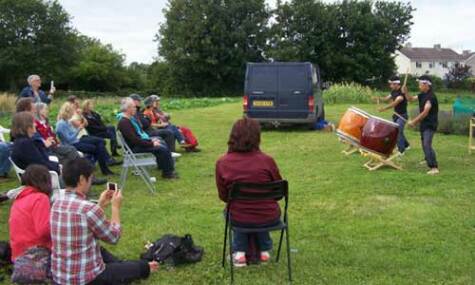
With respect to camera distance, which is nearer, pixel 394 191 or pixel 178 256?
pixel 178 256

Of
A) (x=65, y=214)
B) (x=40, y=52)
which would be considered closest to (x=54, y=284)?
(x=65, y=214)

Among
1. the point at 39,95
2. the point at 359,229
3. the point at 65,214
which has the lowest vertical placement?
the point at 359,229

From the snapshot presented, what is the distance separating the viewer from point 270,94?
15.5 m

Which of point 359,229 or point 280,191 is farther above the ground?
point 280,191

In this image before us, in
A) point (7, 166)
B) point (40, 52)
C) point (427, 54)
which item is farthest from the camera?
point (427, 54)

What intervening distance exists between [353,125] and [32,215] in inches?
272

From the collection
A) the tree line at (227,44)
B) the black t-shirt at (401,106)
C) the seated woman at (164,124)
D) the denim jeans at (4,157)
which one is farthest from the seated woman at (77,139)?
the tree line at (227,44)

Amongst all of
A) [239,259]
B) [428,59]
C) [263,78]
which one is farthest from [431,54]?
[239,259]

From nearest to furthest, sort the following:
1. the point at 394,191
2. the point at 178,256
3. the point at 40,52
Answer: the point at 178,256 → the point at 394,191 → the point at 40,52

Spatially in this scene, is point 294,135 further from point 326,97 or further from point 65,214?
point 326,97

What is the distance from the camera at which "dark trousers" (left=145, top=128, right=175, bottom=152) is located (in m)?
10.9

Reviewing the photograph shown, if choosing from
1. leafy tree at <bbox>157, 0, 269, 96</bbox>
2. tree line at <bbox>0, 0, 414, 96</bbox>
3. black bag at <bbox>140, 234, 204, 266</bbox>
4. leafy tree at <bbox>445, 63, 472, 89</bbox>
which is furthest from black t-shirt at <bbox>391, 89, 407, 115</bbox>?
leafy tree at <bbox>445, 63, 472, 89</bbox>

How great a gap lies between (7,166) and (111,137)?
2484 mm

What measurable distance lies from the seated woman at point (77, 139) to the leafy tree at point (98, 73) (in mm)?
48014
